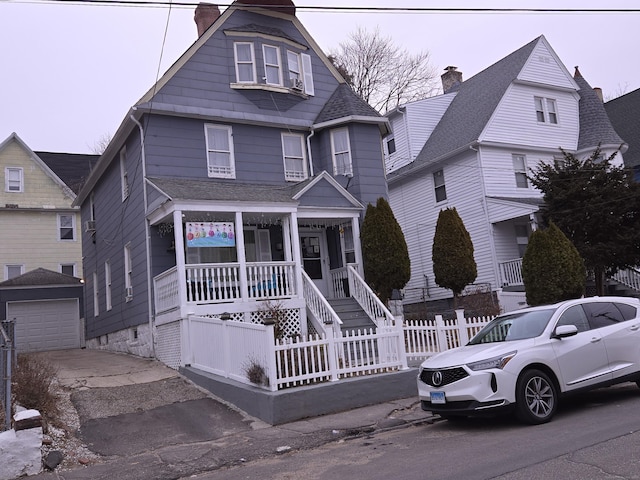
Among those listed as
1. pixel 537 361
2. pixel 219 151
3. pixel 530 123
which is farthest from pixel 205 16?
pixel 537 361

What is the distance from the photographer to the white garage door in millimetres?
24422

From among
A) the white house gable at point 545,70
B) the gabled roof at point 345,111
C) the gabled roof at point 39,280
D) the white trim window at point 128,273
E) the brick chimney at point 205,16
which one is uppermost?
the brick chimney at point 205,16

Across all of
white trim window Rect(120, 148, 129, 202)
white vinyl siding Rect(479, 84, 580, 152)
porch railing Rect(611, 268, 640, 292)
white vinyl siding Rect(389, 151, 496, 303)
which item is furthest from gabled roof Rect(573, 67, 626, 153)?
white trim window Rect(120, 148, 129, 202)

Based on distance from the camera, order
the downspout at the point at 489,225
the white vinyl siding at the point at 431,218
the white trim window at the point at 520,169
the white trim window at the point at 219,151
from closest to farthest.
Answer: the white trim window at the point at 219,151 → the downspout at the point at 489,225 → the white vinyl siding at the point at 431,218 → the white trim window at the point at 520,169

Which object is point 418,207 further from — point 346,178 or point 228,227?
point 228,227

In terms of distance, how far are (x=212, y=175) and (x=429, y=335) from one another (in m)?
7.91

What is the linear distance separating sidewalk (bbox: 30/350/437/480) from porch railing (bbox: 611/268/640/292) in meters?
14.0

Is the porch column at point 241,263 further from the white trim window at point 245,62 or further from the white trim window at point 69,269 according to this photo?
the white trim window at point 69,269

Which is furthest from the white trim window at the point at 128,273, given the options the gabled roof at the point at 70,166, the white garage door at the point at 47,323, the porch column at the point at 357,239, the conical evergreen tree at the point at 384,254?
the gabled roof at the point at 70,166

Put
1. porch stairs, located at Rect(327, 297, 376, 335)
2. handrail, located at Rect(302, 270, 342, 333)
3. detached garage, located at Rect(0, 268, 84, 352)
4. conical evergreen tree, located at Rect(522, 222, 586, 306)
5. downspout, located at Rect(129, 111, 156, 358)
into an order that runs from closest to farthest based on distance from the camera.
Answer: handrail, located at Rect(302, 270, 342, 333), downspout, located at Rect(129, 111, 156, 358), porch stairs, located at Rect(327, 297, 376, 335), conical evergreen tree, located at Rect(522, 222, 586, 306), detached garage, located at Rect(0, 268, 84, 352)

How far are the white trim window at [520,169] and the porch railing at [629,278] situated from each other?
475 centimetres

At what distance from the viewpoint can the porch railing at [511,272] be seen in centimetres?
2136

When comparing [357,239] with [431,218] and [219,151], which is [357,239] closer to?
[219,151]

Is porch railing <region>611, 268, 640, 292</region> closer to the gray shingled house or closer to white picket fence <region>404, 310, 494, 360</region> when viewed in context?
the gray shingled house
